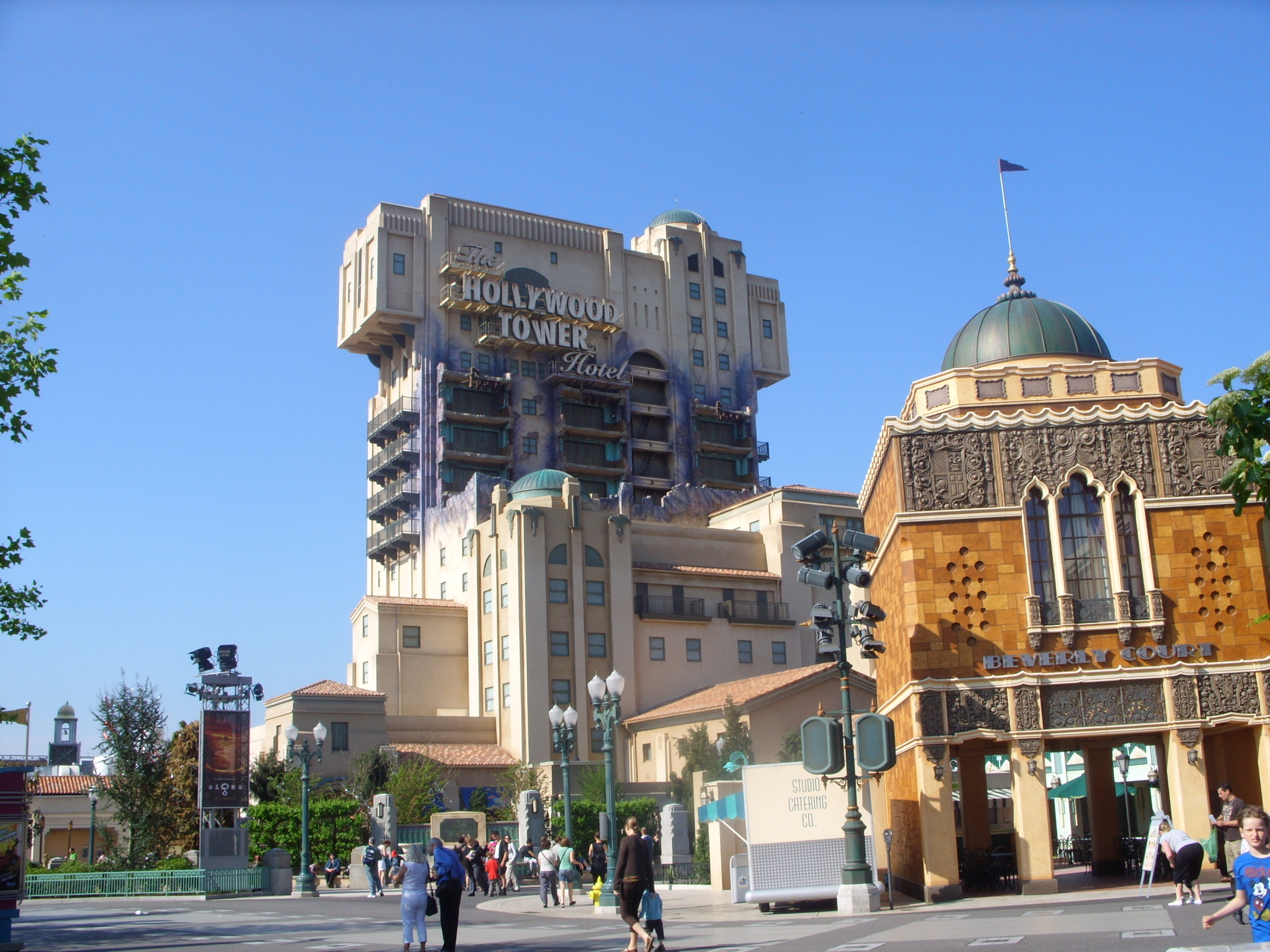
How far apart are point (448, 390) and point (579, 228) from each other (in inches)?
627

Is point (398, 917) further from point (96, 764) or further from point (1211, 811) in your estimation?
point (96, 764)

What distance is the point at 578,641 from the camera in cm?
6234

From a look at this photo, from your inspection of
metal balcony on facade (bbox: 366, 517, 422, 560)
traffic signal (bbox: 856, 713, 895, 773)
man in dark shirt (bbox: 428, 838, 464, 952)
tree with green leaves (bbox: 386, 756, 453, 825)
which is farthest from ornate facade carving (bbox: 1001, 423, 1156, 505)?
metal balcony on facade (bbox: 366, 517, 422, 560)

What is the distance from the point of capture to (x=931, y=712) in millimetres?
26828

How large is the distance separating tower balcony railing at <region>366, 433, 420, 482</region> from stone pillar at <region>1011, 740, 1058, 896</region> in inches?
2309

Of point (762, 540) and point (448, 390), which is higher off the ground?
point (448, 390)

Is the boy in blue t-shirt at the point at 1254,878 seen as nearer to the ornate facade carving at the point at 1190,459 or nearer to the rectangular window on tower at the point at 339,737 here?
the ornate facade carving at the point at 1190,459

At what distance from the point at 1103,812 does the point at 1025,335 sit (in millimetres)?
12164

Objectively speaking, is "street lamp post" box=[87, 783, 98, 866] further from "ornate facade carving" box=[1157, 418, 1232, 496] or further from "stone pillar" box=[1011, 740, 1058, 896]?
"ornate facade carving" box=[1157, 418, 1232, 496]

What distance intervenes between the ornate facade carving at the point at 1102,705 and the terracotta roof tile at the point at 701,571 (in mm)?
39596

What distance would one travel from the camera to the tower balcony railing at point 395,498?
3152 inches

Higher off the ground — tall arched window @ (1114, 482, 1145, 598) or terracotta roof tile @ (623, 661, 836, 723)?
tall arched window @ (1114, 482, 1145, 598)

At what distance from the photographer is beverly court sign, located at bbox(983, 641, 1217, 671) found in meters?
27.2

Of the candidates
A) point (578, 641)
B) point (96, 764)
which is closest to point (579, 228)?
point (578, 641)
